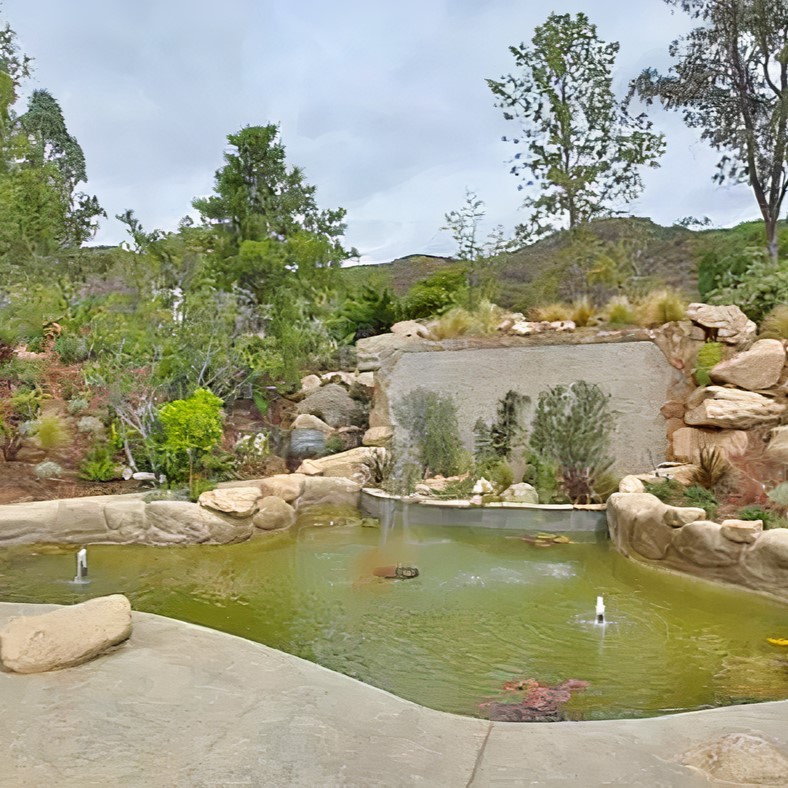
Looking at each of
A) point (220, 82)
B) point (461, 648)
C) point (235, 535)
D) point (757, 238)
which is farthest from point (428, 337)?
point (757, 238)

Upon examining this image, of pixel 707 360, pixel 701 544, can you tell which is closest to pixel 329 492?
pixel 701 544

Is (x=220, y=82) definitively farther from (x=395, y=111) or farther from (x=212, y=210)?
(x=395, y=111)

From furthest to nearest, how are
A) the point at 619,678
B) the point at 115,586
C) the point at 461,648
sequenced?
the point at 115,586, the point at 461,648, the point at 619,678

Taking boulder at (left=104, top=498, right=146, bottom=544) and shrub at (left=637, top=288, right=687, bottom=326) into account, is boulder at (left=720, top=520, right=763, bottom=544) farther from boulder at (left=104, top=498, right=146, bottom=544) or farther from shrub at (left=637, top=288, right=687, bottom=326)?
boulder at (left=104, top=498, right=146, bottom=544)

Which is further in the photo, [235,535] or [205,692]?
[235,535]

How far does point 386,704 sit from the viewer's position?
3.24 meters

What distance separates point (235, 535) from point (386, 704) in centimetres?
Result: 469

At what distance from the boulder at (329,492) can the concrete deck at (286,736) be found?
530 cm

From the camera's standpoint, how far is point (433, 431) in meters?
9.31

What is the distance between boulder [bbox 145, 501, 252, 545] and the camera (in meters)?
7.52

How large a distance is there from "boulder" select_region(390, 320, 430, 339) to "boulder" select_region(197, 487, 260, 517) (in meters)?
4.12

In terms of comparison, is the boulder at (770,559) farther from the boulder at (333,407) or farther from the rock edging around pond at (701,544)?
the boulder at (333,407)

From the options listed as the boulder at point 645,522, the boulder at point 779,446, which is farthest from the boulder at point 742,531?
the boulder at point 779,446

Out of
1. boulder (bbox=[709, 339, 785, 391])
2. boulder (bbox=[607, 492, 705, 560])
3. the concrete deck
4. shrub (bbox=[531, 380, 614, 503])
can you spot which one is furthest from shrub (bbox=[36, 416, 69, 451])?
boulder (bbox=[709, 339, 785, 391])
